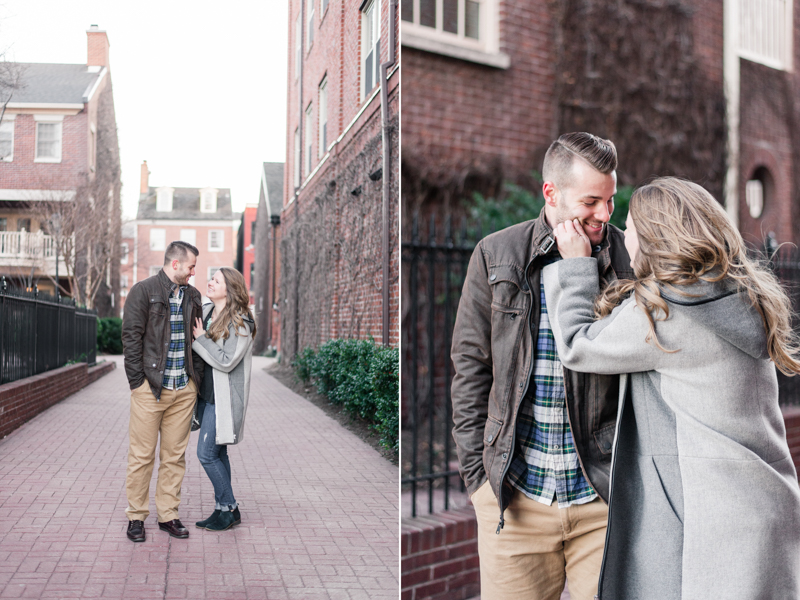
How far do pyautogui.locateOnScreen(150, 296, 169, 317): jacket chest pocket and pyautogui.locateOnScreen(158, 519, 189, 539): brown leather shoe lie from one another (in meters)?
0.80

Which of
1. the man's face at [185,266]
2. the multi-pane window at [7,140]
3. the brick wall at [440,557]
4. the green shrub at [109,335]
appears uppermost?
the multi-pane window at [7,140]

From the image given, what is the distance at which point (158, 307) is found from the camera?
109 inches

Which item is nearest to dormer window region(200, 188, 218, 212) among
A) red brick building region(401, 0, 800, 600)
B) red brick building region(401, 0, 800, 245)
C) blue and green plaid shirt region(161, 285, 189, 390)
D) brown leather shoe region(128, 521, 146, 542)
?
blue and green plaid shirt region(161, 285, 189, 390)

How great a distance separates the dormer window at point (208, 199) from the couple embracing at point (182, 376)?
16cm

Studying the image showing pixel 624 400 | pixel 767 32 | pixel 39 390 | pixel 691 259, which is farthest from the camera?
pixel 767 32

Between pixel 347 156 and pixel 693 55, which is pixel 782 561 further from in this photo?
pixel 693 55

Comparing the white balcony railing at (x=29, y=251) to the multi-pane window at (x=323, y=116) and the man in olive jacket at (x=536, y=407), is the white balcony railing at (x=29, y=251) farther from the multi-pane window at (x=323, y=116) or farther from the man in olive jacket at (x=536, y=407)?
the man in olive jacket at (x=536, y=407)

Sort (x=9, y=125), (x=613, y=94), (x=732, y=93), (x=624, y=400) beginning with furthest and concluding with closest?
(x=732, y=93)
(x=613, y=94)
(x=9, y=125)
(x=624, y=400)

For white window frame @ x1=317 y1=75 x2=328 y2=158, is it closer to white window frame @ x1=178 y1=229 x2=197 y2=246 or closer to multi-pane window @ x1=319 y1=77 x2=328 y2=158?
multi-pane window @ x1=319 y1=77 x2=328 y2=158

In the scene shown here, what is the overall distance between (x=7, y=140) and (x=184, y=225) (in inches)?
24.9

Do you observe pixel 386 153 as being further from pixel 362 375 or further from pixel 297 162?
pixel 362 375

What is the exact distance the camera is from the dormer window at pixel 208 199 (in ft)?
8.46

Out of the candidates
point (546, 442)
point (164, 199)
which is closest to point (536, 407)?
point (546, 442)

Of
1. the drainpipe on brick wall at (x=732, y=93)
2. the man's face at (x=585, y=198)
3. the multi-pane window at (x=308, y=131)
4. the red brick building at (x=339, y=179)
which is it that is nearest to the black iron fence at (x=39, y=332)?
the red brick building at (x=339, y=179)
